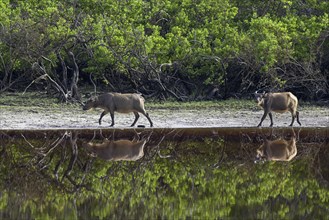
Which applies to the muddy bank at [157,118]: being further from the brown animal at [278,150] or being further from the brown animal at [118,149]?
the brown animal at [278,150]

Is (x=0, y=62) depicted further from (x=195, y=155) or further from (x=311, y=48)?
(x=195, y=155)

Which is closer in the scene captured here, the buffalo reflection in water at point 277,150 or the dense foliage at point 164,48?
the buffalo reflection in water at point 277,150

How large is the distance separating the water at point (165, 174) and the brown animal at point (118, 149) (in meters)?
0.02

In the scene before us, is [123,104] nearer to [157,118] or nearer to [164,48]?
[157,118]

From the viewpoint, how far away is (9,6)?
3052 centimetres

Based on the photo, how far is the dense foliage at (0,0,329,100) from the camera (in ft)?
91.3

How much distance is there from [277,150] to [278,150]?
2 centimetres

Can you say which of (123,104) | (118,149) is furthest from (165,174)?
(123,104)

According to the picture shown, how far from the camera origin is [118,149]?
17656 mm

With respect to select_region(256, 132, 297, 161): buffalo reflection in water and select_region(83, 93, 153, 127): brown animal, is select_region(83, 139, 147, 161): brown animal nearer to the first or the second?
select_region(256, 132, 297, 161): buffalo reflection in water

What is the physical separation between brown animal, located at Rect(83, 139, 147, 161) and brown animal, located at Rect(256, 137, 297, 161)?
2532 millimetres

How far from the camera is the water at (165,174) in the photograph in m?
11.3

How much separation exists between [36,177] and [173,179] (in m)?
2.36

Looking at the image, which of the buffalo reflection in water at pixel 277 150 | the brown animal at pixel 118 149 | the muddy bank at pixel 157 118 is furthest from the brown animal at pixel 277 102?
the brown animal at pixel 118 149
